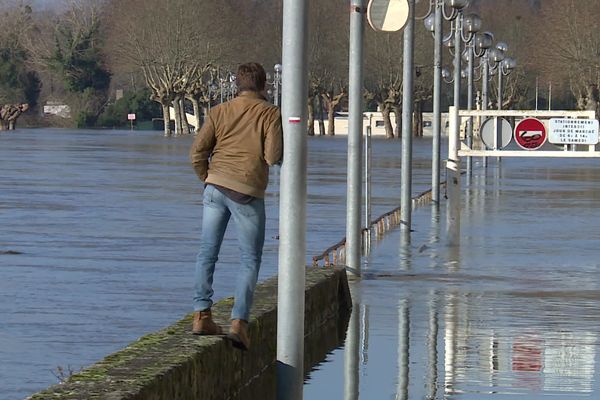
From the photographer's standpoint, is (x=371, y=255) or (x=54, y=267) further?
(x=371, y=255)

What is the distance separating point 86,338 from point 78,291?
3440mm

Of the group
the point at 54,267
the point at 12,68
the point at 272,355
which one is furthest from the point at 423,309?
the point at 12,68

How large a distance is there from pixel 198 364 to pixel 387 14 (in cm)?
868

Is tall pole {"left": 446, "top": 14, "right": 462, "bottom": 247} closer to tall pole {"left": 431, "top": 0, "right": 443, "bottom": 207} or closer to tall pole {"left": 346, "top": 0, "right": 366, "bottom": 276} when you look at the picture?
tall pole {"left": 346, "top": 0, "right": 366, "bottom": 276}

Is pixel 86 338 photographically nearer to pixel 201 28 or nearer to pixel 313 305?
pixel 313 305

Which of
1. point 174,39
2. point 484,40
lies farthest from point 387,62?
point 484,40

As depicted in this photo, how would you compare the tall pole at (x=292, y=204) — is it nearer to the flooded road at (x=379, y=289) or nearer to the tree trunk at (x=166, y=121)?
the flooded road at (x=379, y=289)

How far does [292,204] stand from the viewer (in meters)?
8.88

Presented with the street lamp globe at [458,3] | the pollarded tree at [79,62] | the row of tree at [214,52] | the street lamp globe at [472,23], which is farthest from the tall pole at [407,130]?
the pollarded tree at [79,62]

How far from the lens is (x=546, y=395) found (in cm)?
1012

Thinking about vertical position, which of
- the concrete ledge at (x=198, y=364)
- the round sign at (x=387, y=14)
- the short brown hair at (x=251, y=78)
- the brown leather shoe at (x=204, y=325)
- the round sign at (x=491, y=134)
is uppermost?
the round sign at (x=387, y=14)

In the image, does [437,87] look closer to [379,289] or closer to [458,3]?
[458,3]

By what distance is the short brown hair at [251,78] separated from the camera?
9844 mm

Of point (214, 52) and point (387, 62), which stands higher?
point (214, 52)
